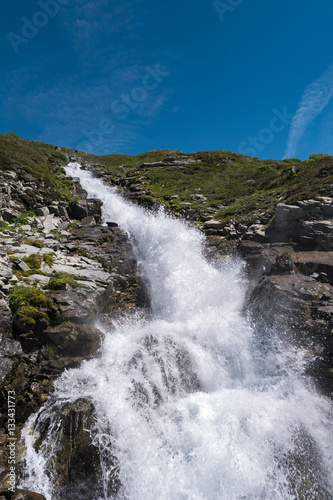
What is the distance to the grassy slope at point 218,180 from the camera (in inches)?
646

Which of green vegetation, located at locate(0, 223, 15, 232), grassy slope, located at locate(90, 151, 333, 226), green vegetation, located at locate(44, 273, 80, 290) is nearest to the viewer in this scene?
green vegetation, located at locate(44, 273, 80, 290)

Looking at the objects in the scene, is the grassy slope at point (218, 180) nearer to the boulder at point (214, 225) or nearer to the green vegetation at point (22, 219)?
the boulder at point (214, 225)

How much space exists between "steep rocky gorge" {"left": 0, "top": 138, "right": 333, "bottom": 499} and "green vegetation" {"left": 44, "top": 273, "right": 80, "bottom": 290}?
0.03 metres

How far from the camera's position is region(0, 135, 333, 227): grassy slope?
1641 centimetres

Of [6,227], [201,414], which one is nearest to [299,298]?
[201,414]

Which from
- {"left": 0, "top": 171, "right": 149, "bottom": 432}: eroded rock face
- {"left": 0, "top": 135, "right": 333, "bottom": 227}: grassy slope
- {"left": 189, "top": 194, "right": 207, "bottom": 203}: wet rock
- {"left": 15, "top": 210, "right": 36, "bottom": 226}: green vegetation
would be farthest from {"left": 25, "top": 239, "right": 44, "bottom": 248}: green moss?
{"left": 189, "top": 194, "right": 207, "bottom": 203}: wet rock

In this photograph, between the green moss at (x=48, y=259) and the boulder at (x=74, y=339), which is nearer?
the boulder at (x=74, y=339)

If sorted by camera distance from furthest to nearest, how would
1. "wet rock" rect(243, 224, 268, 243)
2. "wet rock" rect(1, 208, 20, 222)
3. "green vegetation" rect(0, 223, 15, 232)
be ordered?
"wet rock" rect(1, 208, 20, 222) < "wet rock" rect(243, 224, 268, 243) < "green vegetation" rect(0, 223, 15, 232)

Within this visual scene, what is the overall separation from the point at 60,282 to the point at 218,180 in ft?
91.1

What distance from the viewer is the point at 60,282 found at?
859cm

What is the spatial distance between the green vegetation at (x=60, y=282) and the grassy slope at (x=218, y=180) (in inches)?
441

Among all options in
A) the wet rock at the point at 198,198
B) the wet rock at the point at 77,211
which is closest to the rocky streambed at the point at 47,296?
the wet rock at the point at 77,211

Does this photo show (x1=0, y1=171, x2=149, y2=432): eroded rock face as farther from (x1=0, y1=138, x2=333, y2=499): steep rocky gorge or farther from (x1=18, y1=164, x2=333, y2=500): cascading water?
(x1=18, y1=164, x2=333, y2=500): cascading water

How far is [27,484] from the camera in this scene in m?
5.07
